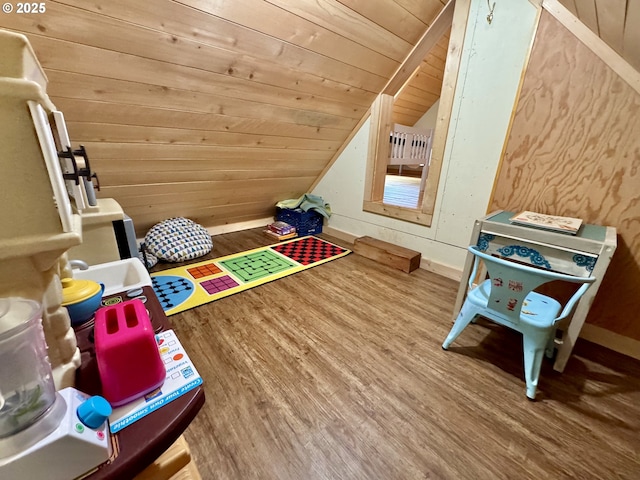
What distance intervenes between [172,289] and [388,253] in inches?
69.7

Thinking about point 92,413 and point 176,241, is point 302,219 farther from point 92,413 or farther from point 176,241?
point 92,413

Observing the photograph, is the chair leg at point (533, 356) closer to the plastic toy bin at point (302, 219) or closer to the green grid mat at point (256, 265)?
the green grid mat at point (256, 265)

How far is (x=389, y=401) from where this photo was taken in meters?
1.21

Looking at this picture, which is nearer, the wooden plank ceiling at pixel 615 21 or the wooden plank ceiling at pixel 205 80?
the wooden plank ceiling at pixel 615 21

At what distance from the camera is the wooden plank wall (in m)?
1.41

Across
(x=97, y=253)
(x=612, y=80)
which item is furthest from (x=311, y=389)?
(x=612, y=80)

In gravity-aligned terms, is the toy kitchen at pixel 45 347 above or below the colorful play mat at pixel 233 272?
above

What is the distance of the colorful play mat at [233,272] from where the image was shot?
6.28 ft

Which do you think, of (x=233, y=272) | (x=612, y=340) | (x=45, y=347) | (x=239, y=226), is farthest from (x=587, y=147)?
(x=239, y=226)

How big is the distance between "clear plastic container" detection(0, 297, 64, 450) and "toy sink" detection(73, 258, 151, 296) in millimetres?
558

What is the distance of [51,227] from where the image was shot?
42 centimetres

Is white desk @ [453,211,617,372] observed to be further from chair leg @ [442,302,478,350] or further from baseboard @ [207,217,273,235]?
baseboard @ [207,217,273,235]

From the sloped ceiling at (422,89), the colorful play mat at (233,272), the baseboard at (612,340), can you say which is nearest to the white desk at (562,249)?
the baseboard at (612,340)

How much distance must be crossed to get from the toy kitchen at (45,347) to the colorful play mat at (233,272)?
1365 mm
